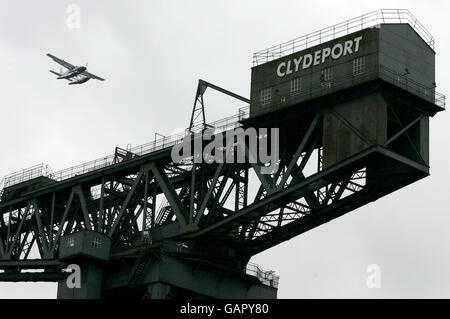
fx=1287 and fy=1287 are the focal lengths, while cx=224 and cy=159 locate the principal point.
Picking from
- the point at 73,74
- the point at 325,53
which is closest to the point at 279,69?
the point at 325,53

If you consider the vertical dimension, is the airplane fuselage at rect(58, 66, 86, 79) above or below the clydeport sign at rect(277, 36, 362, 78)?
above

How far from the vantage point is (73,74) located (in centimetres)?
16125

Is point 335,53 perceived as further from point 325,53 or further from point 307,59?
point 307,59

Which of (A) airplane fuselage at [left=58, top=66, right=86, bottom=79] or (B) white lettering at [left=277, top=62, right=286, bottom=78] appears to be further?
(A) airplane fuselage at [left=58, top=66, right=86, bottom=79]

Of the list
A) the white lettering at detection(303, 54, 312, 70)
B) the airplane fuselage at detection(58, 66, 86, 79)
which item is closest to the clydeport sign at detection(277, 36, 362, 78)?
the white lettering at detection(303, 54, 312, 70)

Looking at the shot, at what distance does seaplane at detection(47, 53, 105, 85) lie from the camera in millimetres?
161500

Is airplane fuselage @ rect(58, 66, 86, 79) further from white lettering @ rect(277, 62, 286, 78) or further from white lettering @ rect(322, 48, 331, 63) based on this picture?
white lettering @ rect(322, 48, 331, 63)

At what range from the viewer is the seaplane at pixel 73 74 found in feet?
530

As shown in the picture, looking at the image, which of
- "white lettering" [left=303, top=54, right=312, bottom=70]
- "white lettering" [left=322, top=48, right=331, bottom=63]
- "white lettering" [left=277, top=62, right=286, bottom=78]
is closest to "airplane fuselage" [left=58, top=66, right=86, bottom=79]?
"white lettering" [left=277, top=62, right=286, bottom=78]

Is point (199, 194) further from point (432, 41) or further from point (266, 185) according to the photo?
point (432, 41)

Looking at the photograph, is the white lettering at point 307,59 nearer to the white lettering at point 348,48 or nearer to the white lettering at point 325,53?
the white lettering at point 325,53

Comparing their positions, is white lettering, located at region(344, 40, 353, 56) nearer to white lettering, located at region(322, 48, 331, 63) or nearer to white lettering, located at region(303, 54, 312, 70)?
white lettering, located at region(322, 48, 331, 63)

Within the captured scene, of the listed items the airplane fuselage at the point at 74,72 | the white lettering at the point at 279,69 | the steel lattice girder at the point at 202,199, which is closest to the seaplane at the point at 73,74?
the airplane fuselage at the point at 74,72
